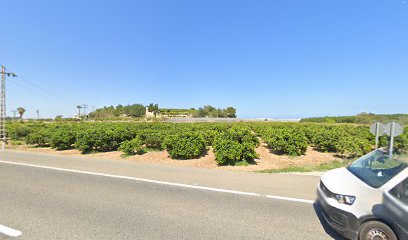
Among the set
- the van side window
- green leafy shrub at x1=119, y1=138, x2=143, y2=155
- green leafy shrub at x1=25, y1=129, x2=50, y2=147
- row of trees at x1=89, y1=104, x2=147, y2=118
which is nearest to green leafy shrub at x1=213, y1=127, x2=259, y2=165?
green leafy shrub at x1=119, y1=138, x2=143, y2=155

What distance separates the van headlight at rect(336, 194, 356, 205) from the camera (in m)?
3.02

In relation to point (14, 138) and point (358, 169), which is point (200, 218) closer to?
point (358, 169)

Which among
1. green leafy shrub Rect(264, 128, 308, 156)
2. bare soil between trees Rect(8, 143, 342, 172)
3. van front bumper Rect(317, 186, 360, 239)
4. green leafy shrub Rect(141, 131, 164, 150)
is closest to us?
van front bumper Rect(317, 186, 360, 239)

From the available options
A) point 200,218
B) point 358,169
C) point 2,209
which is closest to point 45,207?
point 2,209

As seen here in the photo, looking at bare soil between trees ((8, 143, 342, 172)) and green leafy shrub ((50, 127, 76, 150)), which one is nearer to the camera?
bare soil between trees ((8, 143, 342, 172))

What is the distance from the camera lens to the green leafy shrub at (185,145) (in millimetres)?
10117

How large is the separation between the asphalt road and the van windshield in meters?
1.06

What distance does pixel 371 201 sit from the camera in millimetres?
Answer: 2902

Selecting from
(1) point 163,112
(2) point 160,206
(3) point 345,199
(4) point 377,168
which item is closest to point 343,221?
(3) point 345,199

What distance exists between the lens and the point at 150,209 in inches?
164

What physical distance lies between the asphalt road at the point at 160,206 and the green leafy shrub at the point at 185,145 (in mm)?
3057

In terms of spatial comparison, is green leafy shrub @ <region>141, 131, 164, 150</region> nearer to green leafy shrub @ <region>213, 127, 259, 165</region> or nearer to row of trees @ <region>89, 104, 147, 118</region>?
green leafy shrub @ <region>213, 127, 259, 165</region>

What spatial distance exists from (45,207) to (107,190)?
53.5 inches

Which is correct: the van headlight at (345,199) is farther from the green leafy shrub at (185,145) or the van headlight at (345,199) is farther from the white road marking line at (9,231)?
the green leafy shrub at (185,145)
